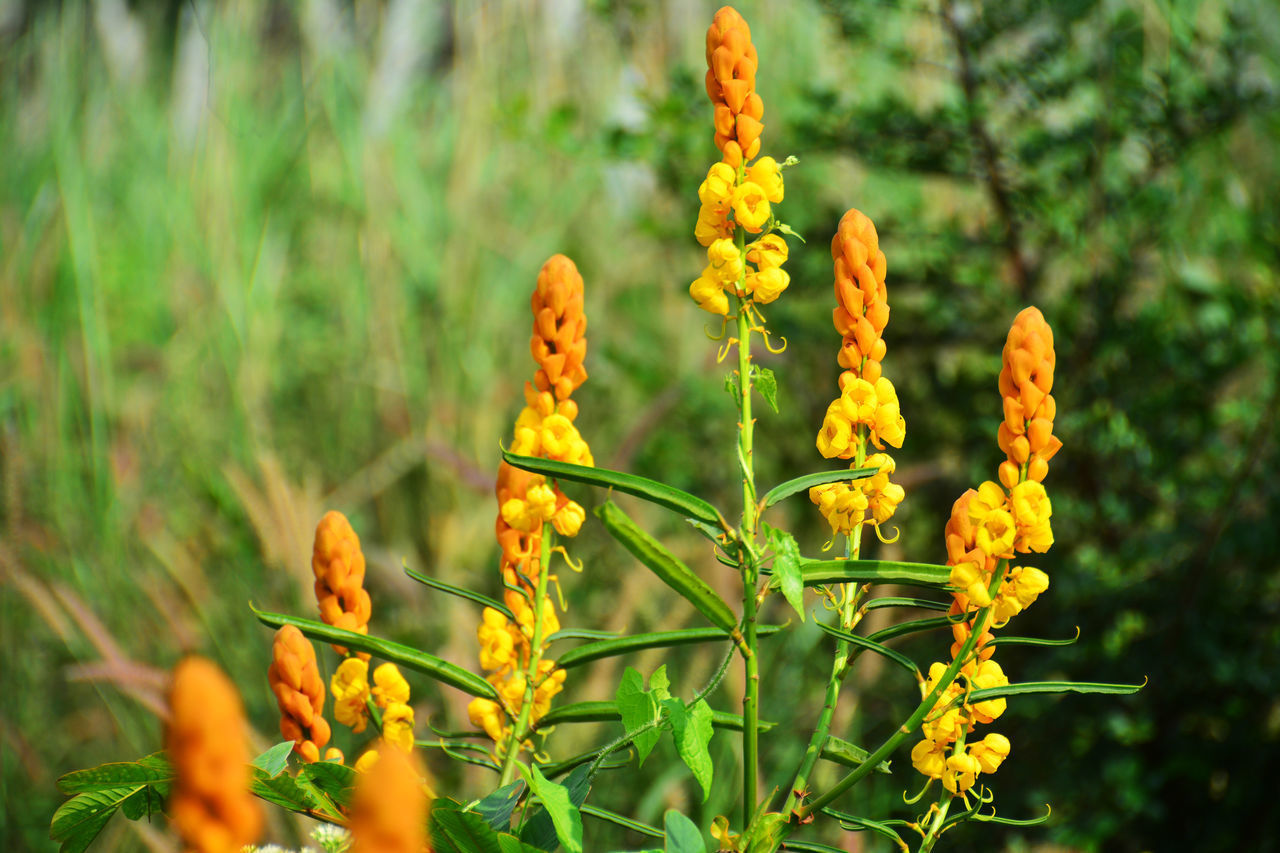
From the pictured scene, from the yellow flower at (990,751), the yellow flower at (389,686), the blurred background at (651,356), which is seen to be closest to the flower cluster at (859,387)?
the yellow flower at (990,751)

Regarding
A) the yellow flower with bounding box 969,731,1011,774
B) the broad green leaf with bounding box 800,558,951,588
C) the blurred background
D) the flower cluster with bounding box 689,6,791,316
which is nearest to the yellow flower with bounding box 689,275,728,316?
the flower cluster with bounding box 689,6,791,316

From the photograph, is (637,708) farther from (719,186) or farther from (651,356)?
(651,356)

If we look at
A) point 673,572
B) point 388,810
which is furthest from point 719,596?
point 388,810

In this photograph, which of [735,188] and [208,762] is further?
[735,188]

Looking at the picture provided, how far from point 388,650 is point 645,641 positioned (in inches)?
4.6

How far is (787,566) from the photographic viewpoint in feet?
1.28

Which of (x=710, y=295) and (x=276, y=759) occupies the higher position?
(x=710, y=295)

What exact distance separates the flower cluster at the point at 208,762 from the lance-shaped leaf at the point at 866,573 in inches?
9.3

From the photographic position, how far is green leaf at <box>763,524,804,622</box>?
37 cm

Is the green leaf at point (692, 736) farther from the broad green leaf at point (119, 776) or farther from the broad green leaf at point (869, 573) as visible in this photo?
the broad green leaf at point (119, 776)

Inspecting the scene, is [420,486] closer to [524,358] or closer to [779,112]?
[524,358]

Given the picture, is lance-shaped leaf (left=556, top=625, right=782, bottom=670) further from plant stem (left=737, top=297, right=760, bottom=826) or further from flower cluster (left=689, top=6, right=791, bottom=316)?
flower cluster (left=689, top=6, right=791, bottom=316)

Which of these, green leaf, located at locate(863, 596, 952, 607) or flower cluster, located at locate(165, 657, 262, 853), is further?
green leaf, located at locate(863, 596, 952, 607)

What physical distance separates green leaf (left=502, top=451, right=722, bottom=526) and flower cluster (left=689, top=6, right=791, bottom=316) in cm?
8
